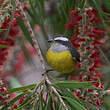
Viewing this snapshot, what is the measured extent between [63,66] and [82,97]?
0.80 metres

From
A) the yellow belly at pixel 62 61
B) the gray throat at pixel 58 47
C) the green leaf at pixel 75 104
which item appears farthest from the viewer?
the gray throat at pixel 58 47

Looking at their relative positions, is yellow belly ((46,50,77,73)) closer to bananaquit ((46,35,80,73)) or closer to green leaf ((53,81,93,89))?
bananaquit ((46,35,80,73))

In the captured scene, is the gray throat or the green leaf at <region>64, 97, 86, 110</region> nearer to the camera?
the green leaf at <region>64, 97, 86, 110</region>

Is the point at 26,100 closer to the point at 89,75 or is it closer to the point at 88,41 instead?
the point at 89,75

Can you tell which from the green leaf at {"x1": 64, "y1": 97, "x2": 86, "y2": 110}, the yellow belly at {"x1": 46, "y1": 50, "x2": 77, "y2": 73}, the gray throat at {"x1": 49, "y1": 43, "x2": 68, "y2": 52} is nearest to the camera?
the green leaf at {"x1": 64, "y1": 97, "x2": 86, "y2": 110}

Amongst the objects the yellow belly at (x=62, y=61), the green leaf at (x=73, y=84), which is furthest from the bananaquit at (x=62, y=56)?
the green leaf at (x=73, y=84)

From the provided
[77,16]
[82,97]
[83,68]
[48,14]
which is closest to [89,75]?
[83,68]

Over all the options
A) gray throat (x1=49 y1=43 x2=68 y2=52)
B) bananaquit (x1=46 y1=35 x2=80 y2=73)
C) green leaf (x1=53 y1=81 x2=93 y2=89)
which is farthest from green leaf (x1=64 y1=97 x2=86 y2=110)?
gray throat (x1=49 y1=43 x2=68 y2=52)

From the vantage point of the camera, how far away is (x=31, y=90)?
149 cm

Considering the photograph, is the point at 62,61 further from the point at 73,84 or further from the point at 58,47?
the point at 73,84

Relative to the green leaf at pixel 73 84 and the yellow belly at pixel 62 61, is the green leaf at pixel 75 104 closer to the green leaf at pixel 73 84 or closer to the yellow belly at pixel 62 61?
the green leaf at pixel 73 84

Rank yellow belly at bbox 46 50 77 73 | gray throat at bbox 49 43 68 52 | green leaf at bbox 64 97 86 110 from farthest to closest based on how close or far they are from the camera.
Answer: gray throat at bbox 49 43 68 52 < yellow belly at bbox 46 50 77 73 < green leaf at bbox 64 97 86 110

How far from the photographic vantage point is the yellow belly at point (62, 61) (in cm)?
252

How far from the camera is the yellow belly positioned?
2.52 m
